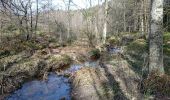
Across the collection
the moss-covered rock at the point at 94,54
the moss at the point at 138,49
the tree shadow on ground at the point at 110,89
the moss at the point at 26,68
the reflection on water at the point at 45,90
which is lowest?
the reflection on water at the point at 45,90

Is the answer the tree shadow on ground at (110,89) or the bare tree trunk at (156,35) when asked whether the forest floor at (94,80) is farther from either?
the bare tree trunk at (156,35)

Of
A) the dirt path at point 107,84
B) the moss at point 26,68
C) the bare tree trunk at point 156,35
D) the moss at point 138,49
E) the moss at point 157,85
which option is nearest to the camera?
the moss at point 157,85

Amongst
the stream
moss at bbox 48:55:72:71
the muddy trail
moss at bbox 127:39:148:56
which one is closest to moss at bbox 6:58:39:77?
the muddy trail

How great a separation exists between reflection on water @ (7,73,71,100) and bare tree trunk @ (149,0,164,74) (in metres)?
4.36

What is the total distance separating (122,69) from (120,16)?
4879cm

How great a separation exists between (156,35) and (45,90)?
6.71 m

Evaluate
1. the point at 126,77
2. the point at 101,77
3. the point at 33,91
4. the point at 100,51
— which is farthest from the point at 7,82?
the point at 100,51

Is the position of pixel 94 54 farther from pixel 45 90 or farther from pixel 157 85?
pixel 157 85

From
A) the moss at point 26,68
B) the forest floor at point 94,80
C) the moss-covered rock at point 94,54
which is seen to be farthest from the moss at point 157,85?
the moss-covered rock at point 94,54

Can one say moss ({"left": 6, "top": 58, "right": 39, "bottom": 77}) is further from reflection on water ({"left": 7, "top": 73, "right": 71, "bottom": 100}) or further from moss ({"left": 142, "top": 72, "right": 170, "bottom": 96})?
moss ({"left": 142, "top": 72, "right": 170, "bottom": 96})

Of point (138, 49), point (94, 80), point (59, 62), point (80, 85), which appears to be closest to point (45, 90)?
point (80, 85)

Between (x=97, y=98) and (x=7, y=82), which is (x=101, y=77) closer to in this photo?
(x=97, y=98)

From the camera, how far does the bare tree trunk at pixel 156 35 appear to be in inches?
391

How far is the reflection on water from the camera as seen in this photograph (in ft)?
40.1
